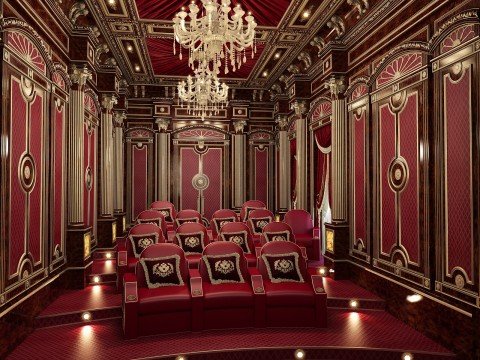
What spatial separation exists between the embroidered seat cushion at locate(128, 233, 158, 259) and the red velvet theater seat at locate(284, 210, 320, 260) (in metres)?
2.98

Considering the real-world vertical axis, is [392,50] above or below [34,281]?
above

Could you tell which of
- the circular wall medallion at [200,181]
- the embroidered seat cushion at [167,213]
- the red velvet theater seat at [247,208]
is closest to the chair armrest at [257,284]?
the red velvet theater seat at [247,208]

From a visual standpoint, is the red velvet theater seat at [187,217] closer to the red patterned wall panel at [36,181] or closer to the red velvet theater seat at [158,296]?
the red velvet theater seat at [158,296]

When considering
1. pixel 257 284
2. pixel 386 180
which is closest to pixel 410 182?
pixel 386 180

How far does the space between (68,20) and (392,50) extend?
14.3 feet

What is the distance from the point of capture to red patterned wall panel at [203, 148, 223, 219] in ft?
36.5

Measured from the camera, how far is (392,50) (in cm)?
494

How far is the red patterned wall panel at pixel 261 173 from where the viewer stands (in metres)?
11.4

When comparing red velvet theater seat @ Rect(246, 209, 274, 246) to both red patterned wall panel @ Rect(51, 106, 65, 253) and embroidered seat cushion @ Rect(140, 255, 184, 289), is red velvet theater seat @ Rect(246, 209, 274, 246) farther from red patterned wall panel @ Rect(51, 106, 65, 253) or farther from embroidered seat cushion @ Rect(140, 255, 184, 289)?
red patterned wall panel @ Rect(51, 106, 65, 253)

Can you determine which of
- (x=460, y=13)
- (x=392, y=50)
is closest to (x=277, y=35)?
(x=392, y=50)

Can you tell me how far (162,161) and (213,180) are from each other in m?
1.52

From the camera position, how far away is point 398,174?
15.9ft

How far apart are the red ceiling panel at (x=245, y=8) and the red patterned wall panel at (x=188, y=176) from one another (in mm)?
5029

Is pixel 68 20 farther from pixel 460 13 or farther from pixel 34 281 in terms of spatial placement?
pixel 460 13
